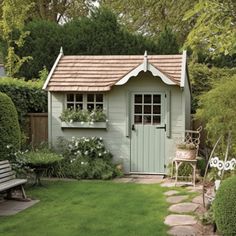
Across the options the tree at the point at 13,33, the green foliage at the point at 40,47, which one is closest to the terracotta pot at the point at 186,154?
the green foliage at the point at 40,47

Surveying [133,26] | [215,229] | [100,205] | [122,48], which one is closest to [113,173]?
[100,205]

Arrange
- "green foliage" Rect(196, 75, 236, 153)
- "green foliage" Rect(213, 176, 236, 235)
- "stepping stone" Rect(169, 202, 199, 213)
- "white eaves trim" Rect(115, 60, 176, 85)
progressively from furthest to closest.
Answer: "white eaves trim" Rect(115, 60, 176, 85)
"green foliage" Rect(196, 75, 236, 153)
"stepping stone" Rect(169, 202, 199, 213)
"green foliage" Rect(213, 176, 236, 235)

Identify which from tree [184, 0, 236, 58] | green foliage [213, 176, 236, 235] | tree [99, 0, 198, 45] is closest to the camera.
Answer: green foliage [213, 176, 236, 235]

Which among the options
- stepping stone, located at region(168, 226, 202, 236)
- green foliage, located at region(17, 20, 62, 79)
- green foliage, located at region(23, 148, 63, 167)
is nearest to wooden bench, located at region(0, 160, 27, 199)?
green foliage, located at region(23, 148, 63, 167)

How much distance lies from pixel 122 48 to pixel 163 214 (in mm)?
9539

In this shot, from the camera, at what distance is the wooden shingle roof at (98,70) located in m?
11.5

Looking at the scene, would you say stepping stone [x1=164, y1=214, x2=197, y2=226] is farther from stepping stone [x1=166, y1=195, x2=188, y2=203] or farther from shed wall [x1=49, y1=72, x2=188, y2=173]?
shed wall [x1=49, y1=72, x2=188, y2=173]

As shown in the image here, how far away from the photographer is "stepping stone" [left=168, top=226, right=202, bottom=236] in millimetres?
6180

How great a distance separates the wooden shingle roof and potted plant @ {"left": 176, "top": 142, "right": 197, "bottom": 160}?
1651 millimetres

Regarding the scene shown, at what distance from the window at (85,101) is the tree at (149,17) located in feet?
29.1

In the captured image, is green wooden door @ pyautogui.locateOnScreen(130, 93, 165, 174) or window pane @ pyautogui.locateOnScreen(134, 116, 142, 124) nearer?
green wooden door @ pyautogui.locateOnScreen(130, 93, 165, 174)

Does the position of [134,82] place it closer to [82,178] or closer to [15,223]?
[82,178]

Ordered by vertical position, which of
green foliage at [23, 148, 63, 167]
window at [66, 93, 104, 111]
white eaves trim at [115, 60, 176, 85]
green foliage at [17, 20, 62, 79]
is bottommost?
green foliage at [23, 148, 63, 167]

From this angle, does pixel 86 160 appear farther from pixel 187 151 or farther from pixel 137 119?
pixel 187 151
